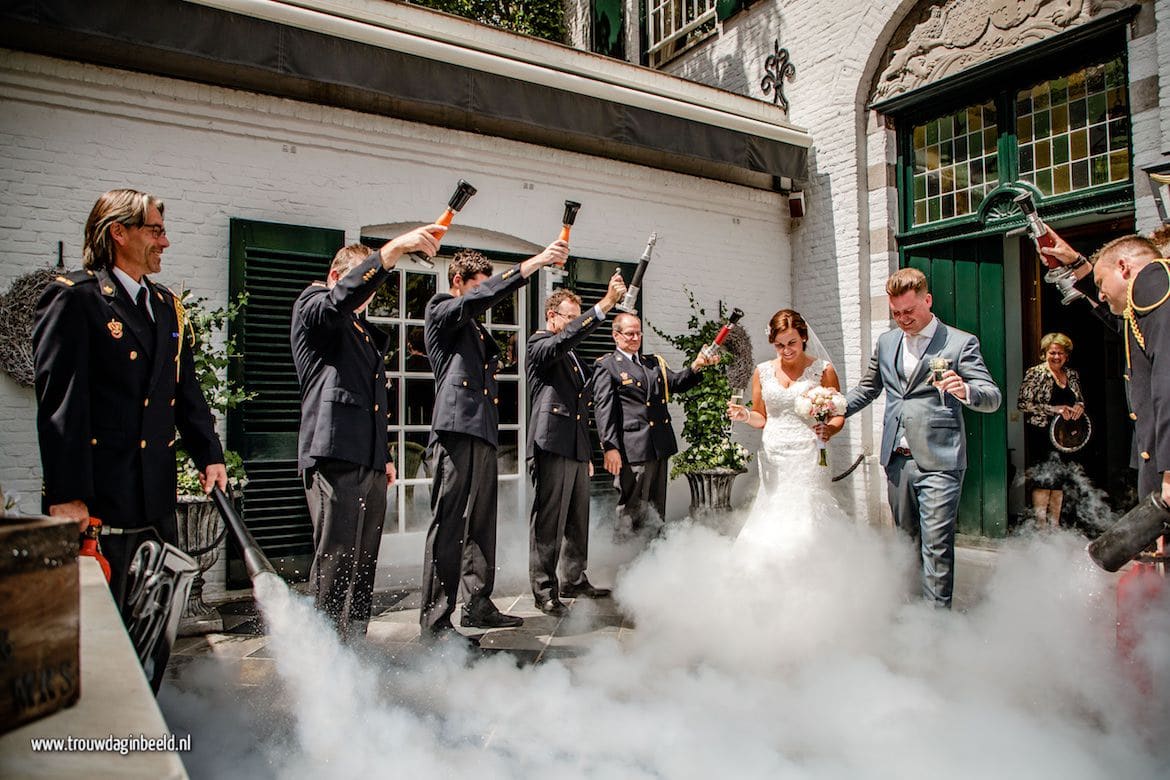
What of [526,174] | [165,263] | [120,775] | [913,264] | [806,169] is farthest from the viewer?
[806,169]

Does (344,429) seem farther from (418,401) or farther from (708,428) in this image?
(708,428)

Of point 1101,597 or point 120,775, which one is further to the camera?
point 1101,597

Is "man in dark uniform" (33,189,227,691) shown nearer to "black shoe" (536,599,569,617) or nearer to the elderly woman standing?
"black shoe" (536,599,569,617)

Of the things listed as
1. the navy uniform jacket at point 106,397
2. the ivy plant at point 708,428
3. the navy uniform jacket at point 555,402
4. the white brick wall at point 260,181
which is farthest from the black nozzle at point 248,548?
the ivy plant at point 708,428

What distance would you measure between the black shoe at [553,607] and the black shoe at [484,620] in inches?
12.0

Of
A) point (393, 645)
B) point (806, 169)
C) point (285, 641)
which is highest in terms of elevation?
point (806, 169)

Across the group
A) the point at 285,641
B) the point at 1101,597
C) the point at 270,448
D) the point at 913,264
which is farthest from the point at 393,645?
the point at 913,264

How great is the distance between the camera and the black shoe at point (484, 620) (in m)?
4.16

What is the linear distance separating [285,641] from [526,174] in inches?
179

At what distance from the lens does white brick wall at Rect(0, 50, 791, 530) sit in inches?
180

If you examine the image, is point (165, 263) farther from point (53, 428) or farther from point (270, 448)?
point (53, 428)

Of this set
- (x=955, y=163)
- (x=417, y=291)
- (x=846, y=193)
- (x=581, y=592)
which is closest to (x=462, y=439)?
(x=581, y=592)

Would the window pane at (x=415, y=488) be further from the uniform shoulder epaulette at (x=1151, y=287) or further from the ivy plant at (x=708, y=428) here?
the uniform shoulder epaulette at (x=1151, y=287)

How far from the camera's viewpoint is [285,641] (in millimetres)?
3080
